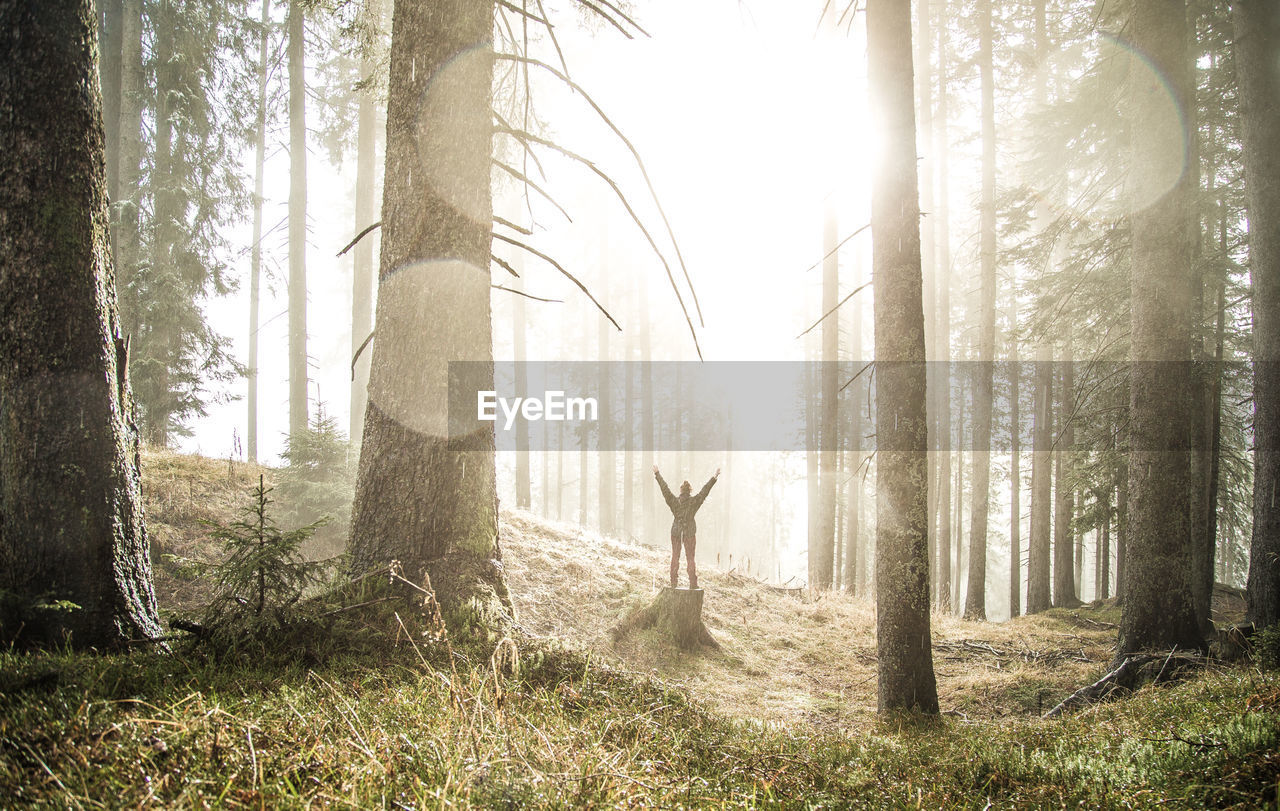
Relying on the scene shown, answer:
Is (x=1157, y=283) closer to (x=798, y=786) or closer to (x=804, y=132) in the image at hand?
(x=798, y=786)

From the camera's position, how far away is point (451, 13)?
397 cm

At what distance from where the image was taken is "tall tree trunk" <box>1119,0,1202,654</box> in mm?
5695

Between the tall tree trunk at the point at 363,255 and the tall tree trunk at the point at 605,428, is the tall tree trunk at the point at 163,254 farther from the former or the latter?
the tall tree trunk at the point at 605,428

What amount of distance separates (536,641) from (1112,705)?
15.1 feet

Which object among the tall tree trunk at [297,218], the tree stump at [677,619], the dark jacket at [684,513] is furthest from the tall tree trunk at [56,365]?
the tall tree trunk at [297,218]

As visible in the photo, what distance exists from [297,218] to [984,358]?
1693cm

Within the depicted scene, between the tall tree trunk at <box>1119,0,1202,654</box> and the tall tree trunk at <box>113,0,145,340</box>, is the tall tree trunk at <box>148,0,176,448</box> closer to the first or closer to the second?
the tall tree trunk at <box>113,0,145,340</box>

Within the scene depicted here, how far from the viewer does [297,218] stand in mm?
14406

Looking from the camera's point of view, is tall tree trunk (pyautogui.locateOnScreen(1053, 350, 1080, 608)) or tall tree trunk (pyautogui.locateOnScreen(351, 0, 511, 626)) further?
tall tree trunk (pyautogui.locateOnScreen(1053, 350, 1080, 608))

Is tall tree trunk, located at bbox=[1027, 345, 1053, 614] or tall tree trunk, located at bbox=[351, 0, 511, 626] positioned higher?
tall tree trunk, located at bbox=[351, 0, 511, 626]

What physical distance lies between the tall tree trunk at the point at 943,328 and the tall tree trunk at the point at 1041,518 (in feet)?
6.44

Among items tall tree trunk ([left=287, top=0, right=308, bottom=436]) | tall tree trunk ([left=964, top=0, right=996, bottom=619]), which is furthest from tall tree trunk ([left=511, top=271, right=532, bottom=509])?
tall tree trunk ([left=964, top=0, right=996, bottom=619])

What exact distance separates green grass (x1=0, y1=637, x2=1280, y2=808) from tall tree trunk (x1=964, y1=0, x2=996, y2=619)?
404 inches

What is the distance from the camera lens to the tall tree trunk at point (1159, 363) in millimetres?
5695
